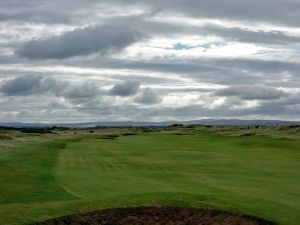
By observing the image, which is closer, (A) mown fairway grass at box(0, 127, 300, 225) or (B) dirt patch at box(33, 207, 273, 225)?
(B) dirt patch at box(33, 207, 273, 225)

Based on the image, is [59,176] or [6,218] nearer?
[6,218]

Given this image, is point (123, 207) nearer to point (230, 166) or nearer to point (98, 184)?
point (98, 184)

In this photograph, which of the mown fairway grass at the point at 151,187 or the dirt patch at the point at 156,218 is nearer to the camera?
the dirt patch at the point at 156,218

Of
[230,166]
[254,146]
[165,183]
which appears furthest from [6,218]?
[254,146]

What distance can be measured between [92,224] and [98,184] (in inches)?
511

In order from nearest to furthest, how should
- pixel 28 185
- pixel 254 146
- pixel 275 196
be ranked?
pixel 275 196 < pixel 28 185 < pixel 254 146

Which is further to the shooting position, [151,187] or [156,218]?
[151,187]

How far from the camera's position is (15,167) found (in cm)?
3775

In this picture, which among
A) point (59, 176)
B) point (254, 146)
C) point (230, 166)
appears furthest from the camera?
point (254, 146)

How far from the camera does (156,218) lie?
16.7 metres

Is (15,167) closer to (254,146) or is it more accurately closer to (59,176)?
(59,176)

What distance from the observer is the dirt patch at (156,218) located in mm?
16281

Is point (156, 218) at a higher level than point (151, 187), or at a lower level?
higher

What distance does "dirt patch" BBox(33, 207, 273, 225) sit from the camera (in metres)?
16.3
